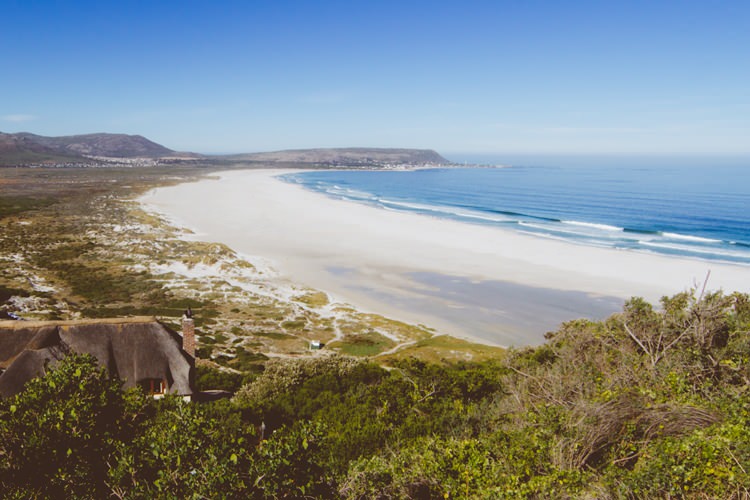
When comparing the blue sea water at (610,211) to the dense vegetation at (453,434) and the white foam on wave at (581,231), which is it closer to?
the white foam on wave at (581,231)

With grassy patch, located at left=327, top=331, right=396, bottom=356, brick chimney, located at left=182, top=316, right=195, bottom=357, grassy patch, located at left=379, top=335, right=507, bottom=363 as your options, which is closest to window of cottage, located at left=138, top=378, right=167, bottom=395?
brick chimney, located at left=182, top=316, right=195, bottom=357

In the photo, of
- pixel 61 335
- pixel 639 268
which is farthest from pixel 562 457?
pixel 639 268

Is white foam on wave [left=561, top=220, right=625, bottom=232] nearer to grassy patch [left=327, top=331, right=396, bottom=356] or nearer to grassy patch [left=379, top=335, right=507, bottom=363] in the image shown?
grassy patch [left=379, top=335, right=507, bottom=363]

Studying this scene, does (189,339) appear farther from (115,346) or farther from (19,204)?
(19,204)

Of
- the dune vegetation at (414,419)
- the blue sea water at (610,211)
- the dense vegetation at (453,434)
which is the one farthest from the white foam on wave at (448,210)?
the dense vegetation at (453,434)

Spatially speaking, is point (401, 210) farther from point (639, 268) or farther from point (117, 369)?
point (117, 369)

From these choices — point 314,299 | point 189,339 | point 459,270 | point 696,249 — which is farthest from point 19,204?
Answer: point 696,249
